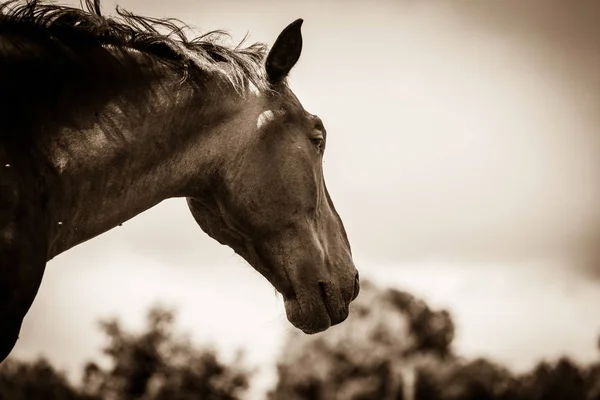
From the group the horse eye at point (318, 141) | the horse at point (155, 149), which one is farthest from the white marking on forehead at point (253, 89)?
the horse eye at point (318, 141)

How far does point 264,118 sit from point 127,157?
0.78 meters

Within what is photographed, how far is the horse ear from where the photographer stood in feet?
16.3

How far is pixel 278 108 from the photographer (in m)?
5.02

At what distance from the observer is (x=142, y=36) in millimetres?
4734

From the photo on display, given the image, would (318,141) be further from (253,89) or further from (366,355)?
(366,355)

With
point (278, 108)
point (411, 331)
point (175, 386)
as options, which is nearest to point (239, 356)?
point (175, 386)

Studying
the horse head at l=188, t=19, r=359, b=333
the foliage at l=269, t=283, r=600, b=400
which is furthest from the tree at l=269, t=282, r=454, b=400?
the horse head at l=188, t=19, r=359, b=333

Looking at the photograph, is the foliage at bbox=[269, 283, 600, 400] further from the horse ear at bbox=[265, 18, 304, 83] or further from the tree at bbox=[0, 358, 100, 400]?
the horse ear at bbox=[265, 18, 304, 83]

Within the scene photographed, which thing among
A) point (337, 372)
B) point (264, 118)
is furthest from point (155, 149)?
point (337, 372)

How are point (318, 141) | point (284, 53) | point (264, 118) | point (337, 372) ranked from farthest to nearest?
1. point (337, 372)
2. point (318, 141)
3. point (284, 53)
4. point (264, 118)

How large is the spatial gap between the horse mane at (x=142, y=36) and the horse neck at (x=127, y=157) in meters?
0.17

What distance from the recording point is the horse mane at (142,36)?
4.37m

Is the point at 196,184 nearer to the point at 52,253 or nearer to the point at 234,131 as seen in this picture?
the point at 234,131

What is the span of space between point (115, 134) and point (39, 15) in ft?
2.05
